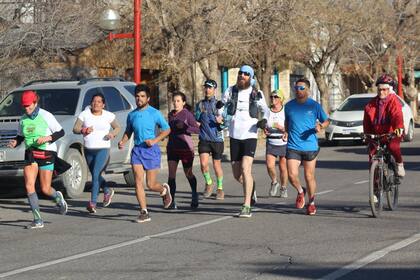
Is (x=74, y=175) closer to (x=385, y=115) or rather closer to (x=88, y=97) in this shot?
(x=88, y=97)

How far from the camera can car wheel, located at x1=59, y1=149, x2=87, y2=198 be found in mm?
15910

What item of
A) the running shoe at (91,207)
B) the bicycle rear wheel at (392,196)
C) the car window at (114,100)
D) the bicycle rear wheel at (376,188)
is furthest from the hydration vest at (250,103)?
the car window at (114,100)

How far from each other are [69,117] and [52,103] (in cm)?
66

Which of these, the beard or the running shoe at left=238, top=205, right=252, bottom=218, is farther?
the beard

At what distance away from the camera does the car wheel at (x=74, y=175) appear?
15.9m

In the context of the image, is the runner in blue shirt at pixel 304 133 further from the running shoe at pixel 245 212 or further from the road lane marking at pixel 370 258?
the road lane marking at pixel 370 258

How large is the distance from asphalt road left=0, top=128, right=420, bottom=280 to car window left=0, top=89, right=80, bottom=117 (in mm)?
1762

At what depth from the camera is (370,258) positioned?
9.50 metres

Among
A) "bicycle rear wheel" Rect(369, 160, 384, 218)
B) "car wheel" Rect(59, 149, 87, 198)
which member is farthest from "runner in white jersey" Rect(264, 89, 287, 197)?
"car wheel" Rect(59, 149, 87, 198)

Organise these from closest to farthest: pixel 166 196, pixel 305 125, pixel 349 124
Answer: pixel 305 125
pixel 166 196
pixel 349 124

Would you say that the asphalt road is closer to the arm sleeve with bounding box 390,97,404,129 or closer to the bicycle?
the bicycle

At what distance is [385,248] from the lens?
10055 mm

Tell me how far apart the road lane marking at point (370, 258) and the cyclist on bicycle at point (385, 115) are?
2033 mm

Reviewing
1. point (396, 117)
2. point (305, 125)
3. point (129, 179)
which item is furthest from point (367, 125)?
point (129, 179)
